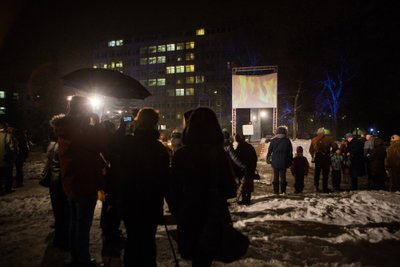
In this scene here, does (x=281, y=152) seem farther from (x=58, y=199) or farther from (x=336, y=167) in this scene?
(x=58, y=199)

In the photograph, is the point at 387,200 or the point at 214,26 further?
the point at 214,26

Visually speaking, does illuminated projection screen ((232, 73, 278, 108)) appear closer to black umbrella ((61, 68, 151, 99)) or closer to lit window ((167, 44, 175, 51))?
black umbrella ((61, 68, 151, 99))

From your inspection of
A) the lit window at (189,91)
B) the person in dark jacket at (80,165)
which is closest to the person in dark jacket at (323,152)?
the person in dark jacket at (80,165)

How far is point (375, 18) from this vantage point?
92.5ft

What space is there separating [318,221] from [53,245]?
5021 millimetres

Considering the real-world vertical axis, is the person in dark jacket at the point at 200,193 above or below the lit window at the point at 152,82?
below

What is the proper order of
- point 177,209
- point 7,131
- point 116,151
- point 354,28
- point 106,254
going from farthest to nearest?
point 354,28 → point 7,131 → point 106,254 → point 116,151 → point 177,209

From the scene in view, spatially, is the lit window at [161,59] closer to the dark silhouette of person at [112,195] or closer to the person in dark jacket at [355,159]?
the person in dark jacket at [355,159]

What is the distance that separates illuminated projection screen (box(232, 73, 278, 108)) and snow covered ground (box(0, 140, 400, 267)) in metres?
14.2

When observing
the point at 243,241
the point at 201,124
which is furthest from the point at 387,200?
the point at 201,124

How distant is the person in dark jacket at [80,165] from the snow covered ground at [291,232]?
3.05 ft

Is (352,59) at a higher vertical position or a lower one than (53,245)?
higher

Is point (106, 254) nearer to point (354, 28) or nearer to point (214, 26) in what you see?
point (354, 28)

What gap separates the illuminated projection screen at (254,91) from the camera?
21312mm
